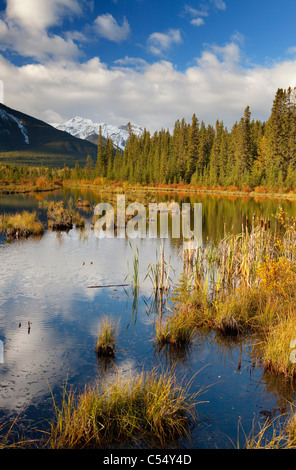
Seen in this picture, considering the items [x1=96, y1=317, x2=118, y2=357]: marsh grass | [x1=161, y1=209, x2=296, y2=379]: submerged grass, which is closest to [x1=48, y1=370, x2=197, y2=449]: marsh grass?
[x1=96, y1=317, x2=118, y2=357]: marsh grass

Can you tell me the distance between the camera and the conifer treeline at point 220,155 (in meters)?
67.9

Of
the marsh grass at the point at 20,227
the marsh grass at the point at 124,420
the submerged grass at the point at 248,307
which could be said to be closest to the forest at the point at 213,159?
the marsh grass at the point at 20,227

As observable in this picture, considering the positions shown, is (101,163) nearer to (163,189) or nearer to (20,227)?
(163,189)

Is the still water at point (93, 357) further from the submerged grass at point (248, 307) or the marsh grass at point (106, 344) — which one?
the submerged grass at point (248, 307)

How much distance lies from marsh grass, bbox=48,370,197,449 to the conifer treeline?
62.4m

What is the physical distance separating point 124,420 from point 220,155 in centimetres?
7989

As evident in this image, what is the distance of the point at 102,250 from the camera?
1823 cm

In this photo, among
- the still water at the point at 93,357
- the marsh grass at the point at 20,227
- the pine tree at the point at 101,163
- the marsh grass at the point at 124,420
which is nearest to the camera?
the marsh grass at the point at 124,420

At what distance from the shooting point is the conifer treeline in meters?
67.9

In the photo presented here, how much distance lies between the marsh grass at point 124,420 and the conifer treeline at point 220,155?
62.4 meters

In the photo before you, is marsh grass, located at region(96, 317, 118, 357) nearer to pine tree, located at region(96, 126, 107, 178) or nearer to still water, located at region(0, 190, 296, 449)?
still water, located at region(0, 190, 296, 449)

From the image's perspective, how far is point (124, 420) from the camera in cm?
492
